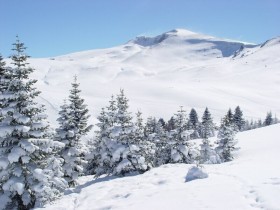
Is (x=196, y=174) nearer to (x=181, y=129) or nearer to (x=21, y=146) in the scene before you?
(x=21, y=146)

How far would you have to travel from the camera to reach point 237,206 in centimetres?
1402

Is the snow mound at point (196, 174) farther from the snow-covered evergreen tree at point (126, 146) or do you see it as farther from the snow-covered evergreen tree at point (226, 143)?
the snow-covered evergreen tree at point (226, 143)

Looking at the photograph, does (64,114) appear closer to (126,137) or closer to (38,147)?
(126,137)

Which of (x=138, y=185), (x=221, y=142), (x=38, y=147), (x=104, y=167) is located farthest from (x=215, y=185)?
(x=221, y=142)

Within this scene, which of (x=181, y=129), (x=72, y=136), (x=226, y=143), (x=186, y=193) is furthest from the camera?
(x=226, y=143)

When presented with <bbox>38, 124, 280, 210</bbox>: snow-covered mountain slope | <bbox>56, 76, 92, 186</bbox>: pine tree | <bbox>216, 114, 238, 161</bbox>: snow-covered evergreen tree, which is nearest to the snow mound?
<bbox>38, 124, 280, 210</bbox>: snow-covered mountain slope

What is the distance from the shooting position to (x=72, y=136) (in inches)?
1187

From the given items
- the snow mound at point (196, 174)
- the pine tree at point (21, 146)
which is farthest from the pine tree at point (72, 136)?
the snow mound at point (196, 174)

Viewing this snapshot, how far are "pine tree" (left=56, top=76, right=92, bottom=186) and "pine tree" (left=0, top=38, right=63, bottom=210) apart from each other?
7896 millimetres

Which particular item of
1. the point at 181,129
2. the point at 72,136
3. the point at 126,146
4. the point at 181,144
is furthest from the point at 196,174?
the point at 181,144

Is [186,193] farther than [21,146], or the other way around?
[21,146]

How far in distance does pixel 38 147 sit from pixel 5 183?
106 inches

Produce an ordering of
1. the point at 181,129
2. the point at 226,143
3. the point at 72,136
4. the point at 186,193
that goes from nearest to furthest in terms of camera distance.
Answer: the point at 186,193 < the point at 72,136 < the point at 181,129 < the point at 226,143

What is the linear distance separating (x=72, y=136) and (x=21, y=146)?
941cm
